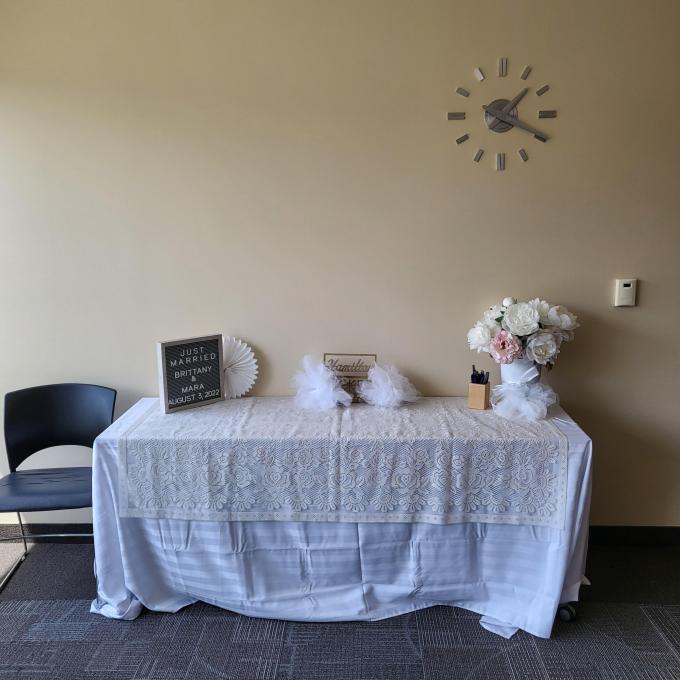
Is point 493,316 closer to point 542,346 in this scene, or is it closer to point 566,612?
point 542,346

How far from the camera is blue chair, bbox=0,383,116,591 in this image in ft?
7.33

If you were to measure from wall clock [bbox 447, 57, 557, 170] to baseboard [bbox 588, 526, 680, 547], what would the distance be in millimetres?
1757

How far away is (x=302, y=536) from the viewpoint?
197 centimetres

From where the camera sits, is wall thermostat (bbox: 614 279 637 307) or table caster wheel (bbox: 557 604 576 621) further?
wall thermostat (bbox: 614 279 637 307)

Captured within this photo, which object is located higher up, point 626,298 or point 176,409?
point 626,298

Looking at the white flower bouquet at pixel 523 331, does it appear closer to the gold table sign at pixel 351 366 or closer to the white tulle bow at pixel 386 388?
the white tulle bow at pixel 386 388

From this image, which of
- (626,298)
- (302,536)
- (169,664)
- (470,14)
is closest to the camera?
(169,664)

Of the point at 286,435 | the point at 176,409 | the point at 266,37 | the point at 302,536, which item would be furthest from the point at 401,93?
the point at 302,536

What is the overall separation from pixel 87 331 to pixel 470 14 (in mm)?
2108

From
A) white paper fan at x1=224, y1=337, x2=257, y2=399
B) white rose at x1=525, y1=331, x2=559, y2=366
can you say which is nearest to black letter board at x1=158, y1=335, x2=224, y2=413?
white paper fan at x1=224, y1=337, x2=257, y2=399

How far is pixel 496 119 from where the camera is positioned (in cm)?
216

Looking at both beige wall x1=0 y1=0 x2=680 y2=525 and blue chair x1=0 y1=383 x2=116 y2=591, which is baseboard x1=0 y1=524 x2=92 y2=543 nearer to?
blue chair x1=0 y1=383 x2=116 y2=591

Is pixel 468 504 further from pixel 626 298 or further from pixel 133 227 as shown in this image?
pixel 133 227

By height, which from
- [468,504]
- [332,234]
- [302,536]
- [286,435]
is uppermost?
[332,234]
